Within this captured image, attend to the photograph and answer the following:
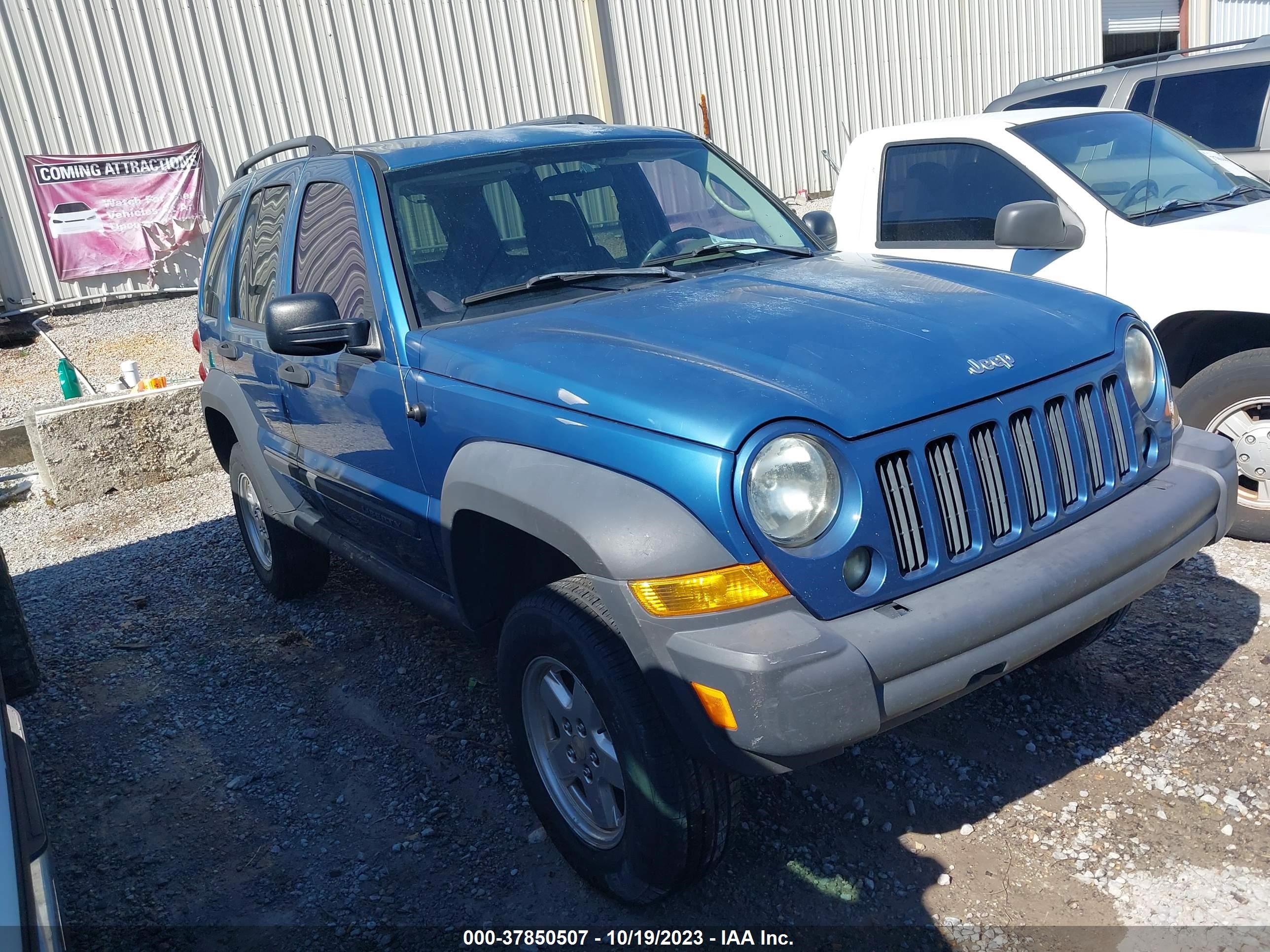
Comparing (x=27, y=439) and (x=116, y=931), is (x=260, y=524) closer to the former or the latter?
(x=116, y=931)

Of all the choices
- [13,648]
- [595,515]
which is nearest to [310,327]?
[595,515]

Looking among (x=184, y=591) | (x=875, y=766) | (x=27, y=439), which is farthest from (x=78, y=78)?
(x=875, y=766)

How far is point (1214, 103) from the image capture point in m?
6.40

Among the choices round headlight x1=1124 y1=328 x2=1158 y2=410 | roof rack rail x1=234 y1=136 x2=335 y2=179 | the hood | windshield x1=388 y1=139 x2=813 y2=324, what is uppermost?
roof rack rail x1=234 y1=136 x2=335 y2=179

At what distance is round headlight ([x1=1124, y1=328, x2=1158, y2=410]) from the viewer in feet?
9.79

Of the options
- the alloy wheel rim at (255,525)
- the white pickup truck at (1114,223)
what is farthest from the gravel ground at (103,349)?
the white pickup truck at (1114,223)

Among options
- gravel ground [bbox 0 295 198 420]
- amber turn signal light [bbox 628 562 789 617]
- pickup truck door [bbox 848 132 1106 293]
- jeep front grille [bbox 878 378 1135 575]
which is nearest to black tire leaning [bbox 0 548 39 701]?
amber turn signal light [bbox 628 562 789 617]

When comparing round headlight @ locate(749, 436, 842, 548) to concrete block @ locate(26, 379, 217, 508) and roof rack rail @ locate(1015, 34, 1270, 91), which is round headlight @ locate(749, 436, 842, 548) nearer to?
roof rack rail @ locate(1015, 34, 1270, 91)

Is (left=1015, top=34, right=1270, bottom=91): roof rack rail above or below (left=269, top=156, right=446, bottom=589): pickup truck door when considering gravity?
above

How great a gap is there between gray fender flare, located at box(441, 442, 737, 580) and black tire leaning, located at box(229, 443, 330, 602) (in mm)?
2458

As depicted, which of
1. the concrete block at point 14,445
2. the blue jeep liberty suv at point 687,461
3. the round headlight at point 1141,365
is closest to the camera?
the blue jeep liberty suv at point 687,461

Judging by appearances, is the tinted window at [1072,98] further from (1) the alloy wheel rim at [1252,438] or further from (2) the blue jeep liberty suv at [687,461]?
(2) the blue jeep liberty suv at [687,461]

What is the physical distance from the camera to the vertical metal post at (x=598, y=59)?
12.6 metres

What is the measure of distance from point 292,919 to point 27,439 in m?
6.92
